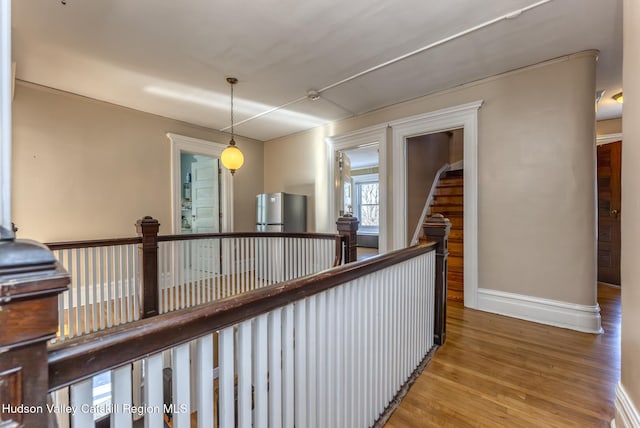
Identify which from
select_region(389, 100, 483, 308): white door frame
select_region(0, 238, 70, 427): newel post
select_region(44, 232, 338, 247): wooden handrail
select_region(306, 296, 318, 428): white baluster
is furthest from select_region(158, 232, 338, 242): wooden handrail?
select_region(0, 238, 70, 427): newel post

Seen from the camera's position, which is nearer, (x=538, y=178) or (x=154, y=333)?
(x=154, y=333)

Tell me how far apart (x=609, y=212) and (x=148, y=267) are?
6.14m

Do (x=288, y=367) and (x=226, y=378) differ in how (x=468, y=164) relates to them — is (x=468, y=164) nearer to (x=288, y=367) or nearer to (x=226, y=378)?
(x=288, y=367)

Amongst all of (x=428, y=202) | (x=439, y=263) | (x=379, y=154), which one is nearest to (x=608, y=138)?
(x=428, y=202)

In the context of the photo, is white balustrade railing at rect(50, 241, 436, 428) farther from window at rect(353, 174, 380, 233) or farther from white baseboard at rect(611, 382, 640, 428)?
window at rect(353, 174, 380, 233)

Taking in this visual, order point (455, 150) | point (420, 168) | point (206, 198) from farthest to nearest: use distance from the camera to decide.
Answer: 1. point (455, 150)
2. point (206, 198)
3. point (420, 168)

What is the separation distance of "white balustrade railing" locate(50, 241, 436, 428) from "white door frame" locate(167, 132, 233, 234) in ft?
11.0

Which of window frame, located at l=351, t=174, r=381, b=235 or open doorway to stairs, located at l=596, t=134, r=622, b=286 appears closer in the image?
open doorway to stairs, located at l=596, t=134, r=622, b=286

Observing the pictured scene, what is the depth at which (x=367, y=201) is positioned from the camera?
8445 mm

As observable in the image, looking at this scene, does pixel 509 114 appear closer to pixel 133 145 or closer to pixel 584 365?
pixel 584 365

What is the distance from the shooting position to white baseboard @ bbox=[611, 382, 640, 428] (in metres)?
1.18

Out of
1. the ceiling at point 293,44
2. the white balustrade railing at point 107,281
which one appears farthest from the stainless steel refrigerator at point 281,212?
the white balustrade railing at point 107,281

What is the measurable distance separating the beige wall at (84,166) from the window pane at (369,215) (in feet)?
17.7

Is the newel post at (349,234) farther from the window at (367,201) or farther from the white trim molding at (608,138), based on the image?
the window at (367,201)
